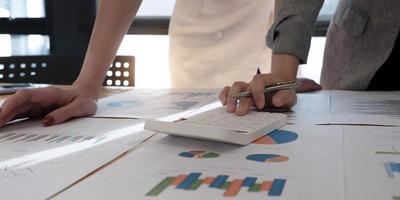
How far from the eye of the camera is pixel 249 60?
1.50 metres

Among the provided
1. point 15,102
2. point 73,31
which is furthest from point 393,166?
point 73,31

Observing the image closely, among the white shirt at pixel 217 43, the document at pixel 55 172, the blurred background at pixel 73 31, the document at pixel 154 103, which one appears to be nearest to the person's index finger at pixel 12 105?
the document at pixel 154 103

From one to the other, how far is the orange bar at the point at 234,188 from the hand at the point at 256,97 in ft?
0.94

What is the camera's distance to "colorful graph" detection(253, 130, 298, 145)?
0.59 metres

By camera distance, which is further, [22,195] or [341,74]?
[341,74]

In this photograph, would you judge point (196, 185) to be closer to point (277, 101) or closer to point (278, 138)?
point (278, 138)

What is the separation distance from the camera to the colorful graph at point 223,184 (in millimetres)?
412

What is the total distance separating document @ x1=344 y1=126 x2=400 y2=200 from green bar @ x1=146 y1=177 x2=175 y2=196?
0.15 m

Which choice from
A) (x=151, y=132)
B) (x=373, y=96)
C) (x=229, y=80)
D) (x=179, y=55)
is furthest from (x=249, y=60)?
(x=151, y=132)

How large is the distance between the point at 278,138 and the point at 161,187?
230 mm

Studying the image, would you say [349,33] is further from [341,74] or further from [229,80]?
[229,80]

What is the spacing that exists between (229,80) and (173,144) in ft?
2.92

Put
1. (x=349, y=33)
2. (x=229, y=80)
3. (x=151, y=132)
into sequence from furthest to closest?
(x=229, y=80), (x=349, y=33), (x=151, y=132)

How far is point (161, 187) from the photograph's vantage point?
0.43 m
